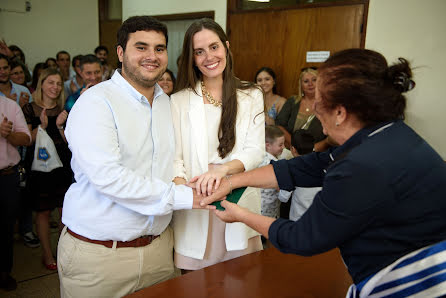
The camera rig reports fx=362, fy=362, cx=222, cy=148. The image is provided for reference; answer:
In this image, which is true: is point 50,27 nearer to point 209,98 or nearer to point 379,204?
point 209,98

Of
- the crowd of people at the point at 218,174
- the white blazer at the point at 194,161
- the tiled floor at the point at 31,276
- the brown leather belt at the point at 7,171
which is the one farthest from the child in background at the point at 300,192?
the brown leather belt at the point at 7,171

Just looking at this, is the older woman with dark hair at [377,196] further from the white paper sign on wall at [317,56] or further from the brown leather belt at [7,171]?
the white paper sign on wall at [317,56]

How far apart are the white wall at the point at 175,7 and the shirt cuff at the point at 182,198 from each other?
468cm

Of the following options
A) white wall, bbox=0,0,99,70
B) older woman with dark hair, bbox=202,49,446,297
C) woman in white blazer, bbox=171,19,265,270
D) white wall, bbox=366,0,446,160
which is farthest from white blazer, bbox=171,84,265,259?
white wall, bbox=0,0,99,70

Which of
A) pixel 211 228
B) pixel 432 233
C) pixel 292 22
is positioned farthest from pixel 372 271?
pixel 292 22

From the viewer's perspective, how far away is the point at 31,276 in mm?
3252

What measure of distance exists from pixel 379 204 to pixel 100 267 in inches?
48.7

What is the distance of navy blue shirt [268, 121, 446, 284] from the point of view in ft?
3.43

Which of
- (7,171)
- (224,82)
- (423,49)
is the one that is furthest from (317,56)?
(7,171)

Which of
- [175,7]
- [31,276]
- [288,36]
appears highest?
[175,7]

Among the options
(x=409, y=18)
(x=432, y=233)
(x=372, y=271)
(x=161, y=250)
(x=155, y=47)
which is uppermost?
(x=409, y=18)

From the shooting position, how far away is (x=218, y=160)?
1992 mm

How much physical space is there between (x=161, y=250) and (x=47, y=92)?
2531mm

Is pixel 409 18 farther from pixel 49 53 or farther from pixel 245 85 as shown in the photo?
pixel 49 53
